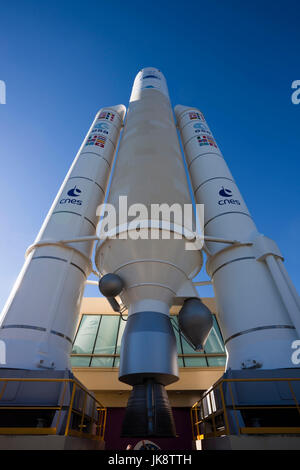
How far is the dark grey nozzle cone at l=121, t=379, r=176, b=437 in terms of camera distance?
13.6 ft

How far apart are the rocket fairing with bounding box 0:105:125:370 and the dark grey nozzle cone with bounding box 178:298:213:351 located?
2579 millimetres

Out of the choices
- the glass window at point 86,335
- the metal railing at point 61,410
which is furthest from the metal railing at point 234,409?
the glass window at point 86,335

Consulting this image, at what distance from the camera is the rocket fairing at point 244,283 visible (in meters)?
5.20

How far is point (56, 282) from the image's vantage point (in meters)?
6.12

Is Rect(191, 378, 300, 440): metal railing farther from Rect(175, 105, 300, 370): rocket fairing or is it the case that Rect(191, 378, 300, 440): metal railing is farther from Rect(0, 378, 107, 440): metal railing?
Rect(0, 378, 107, 440): metal railing

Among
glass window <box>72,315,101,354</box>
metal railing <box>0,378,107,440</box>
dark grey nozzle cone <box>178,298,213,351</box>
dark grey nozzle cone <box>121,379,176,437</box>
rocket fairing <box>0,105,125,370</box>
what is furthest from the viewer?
glass window <box>72,315,101,354</box>

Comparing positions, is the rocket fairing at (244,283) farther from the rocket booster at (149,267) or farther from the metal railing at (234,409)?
the rocket booster at (149,267)

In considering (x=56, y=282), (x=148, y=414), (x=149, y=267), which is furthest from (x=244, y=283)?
(x=56, y=282)

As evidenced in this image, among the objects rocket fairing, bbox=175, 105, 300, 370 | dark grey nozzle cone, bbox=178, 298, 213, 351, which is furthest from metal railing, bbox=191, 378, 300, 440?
dark grey nozzle cone, bbox=178, 298, 213, 351

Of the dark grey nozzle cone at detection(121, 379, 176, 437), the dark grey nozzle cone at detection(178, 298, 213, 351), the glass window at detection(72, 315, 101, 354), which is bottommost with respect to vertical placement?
the dark grey nozzle cone at detection(121, 379, 176, 437)

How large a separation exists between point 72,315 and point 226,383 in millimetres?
3564

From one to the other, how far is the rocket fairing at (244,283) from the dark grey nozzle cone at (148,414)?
1.70 m

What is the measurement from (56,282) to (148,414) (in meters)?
3.33
